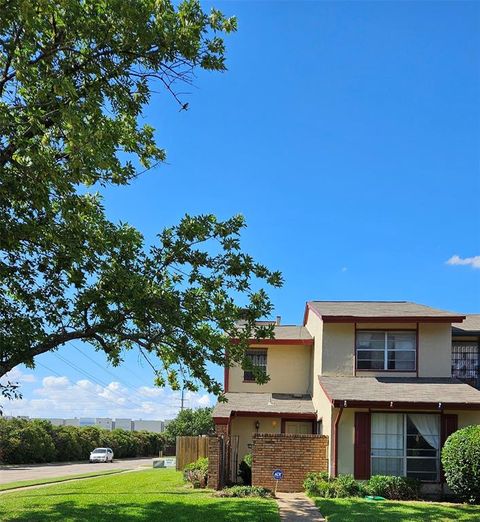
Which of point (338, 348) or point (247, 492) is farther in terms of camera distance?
point (338, 348)

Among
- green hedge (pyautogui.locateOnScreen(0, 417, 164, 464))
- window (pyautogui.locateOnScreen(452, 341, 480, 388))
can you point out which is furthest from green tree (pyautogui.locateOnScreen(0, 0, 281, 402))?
green hedge (pyautogui.locateOnScreen(0, 417, 164, 464))

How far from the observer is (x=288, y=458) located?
18109mm

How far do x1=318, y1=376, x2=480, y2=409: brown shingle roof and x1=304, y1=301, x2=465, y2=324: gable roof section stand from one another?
1.97 metres

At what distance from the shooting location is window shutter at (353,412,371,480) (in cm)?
1761

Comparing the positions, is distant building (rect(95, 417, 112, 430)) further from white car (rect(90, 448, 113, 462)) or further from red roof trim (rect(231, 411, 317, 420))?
red roof trim (rect(231, 411, 317, 420))

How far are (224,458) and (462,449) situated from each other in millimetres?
7154

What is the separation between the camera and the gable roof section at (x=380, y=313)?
2023 cm

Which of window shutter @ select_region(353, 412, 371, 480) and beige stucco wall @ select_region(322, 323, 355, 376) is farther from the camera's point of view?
beige stucco wall @ select_region(322, 323, 355, 376)

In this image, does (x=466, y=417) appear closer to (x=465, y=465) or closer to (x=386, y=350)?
(x=465, y=465)

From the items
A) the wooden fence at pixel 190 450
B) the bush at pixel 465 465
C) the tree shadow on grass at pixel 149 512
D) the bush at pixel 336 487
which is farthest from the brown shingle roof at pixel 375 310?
the tree shadow on grass at pixel 149 512

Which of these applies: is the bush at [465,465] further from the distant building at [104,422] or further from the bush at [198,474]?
the distant building at [104,422]

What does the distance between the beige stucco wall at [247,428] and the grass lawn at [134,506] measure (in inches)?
179

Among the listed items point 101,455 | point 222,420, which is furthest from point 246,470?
point 101,455

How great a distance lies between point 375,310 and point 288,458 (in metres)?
6.60
